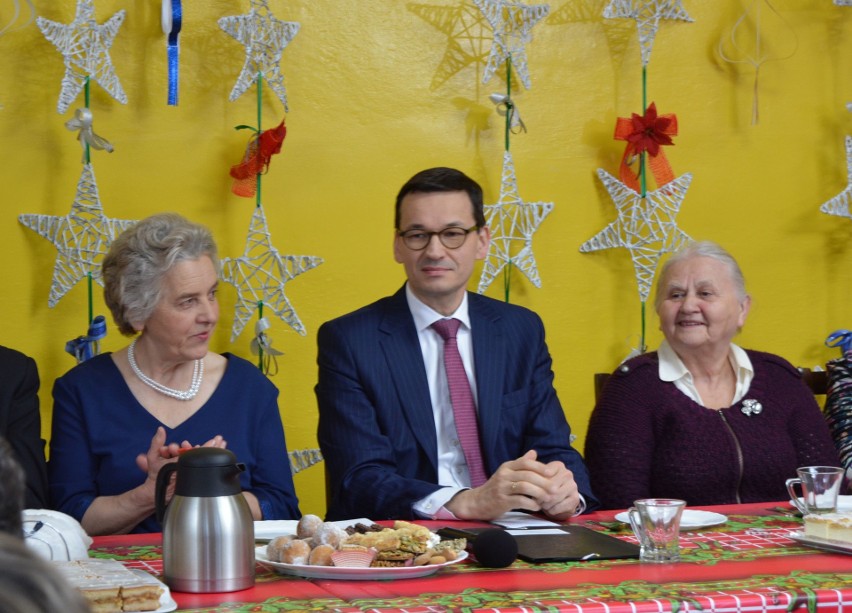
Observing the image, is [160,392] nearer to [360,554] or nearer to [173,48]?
[173,48]

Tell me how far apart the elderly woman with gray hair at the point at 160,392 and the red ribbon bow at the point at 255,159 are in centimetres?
55

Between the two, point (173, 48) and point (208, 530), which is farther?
point (173, 48)

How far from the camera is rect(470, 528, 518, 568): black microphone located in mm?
1619


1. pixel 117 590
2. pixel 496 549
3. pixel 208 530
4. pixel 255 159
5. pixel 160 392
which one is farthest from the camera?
pixel 255 159

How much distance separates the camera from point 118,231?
10.1 feet

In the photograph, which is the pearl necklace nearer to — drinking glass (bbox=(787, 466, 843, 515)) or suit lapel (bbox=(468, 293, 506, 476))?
suit lapel (bbox=(468, 293, 506, 476))

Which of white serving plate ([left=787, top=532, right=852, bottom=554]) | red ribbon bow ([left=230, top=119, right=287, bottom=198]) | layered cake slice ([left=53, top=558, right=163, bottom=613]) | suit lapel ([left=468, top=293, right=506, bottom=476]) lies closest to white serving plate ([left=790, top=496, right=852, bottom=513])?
white serving plate ([left=787, top=532, right=852, bottom=554])

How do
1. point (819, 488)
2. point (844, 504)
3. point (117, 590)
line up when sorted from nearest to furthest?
point (117, 590) → point (819, 488) → point (844, 504)

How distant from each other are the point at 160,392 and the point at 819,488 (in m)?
1.47

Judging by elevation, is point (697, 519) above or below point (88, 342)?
below

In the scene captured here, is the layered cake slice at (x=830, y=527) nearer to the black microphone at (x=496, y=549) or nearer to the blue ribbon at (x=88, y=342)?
the black microphone at (x=496, y=549)

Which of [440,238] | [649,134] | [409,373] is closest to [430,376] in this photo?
[409,373]

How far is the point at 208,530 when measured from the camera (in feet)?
4.92

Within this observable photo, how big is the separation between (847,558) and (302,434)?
6.34 ft
